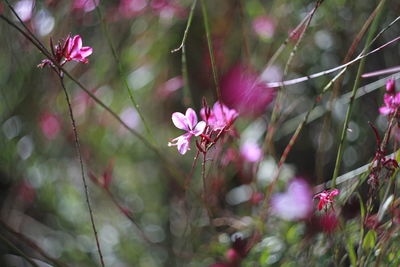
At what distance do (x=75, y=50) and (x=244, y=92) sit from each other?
687 millimetres

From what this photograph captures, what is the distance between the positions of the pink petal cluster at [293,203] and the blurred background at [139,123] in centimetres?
5

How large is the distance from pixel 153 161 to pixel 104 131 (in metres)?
0.20

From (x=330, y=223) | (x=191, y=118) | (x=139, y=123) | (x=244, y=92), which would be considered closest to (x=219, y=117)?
(x=191, y=118)

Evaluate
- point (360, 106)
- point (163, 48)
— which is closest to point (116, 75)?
point (163, 48)

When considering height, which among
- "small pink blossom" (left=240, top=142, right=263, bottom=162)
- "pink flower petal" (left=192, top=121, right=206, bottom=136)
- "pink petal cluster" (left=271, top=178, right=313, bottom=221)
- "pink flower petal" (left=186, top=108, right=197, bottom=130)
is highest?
"small pink blossom" (left=240, top=142, right=263, bottom=162)

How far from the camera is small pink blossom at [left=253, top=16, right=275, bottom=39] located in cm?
133

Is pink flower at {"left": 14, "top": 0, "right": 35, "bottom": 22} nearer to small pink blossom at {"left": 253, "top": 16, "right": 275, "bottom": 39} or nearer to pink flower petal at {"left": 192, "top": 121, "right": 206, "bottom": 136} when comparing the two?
small pink blossom at {"left": 253, "top": 16, "right": 275, "bottom": 39}

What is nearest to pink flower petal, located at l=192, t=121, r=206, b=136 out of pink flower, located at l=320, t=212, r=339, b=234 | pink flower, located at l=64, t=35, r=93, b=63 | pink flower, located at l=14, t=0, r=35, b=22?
pink flower, located at l=64, t=35, r=93, b=63

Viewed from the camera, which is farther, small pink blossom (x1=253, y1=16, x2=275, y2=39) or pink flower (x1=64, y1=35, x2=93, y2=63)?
small pink blossom (x1=253, y1=16, x2=275, y2=39)

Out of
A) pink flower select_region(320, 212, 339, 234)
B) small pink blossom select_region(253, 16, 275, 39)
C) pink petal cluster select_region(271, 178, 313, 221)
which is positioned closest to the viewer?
pink flower select_region(320, 212, 339, 234)

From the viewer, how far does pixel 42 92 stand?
1.40 meters

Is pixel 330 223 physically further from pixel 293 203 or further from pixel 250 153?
pixel 250 153

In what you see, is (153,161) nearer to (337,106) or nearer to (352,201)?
(337,106)

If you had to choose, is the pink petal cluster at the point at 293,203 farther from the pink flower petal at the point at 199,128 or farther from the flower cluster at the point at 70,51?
the flower cluster at the point at 70,51
